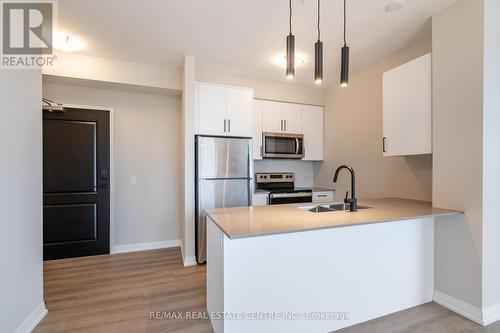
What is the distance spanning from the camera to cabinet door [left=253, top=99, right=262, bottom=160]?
12.3 feet

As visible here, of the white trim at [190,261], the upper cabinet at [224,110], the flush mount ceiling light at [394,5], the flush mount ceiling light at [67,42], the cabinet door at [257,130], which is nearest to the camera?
the flush mount ceiling light at [394,5]

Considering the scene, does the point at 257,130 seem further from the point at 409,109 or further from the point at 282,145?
the point at 409,109

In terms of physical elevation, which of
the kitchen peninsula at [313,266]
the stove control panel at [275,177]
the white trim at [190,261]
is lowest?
the white trim at [190,261]

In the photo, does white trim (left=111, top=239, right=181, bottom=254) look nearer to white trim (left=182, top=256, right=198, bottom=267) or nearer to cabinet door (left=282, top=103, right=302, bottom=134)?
white trim (left=182, top=256, right=198, bottom=267)

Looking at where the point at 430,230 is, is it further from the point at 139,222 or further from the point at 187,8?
the point at 139,222

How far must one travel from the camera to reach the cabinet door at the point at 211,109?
10.2 ft

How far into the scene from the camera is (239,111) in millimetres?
3318

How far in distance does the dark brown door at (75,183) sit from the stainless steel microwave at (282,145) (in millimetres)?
2364

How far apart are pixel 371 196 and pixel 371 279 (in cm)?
168

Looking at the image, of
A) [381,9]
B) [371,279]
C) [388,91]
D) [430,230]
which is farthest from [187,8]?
[430,230]

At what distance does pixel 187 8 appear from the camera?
2117 mm

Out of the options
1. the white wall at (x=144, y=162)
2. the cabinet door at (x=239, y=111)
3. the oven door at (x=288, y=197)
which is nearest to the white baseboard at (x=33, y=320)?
the white wall at (x=144, y=162)
